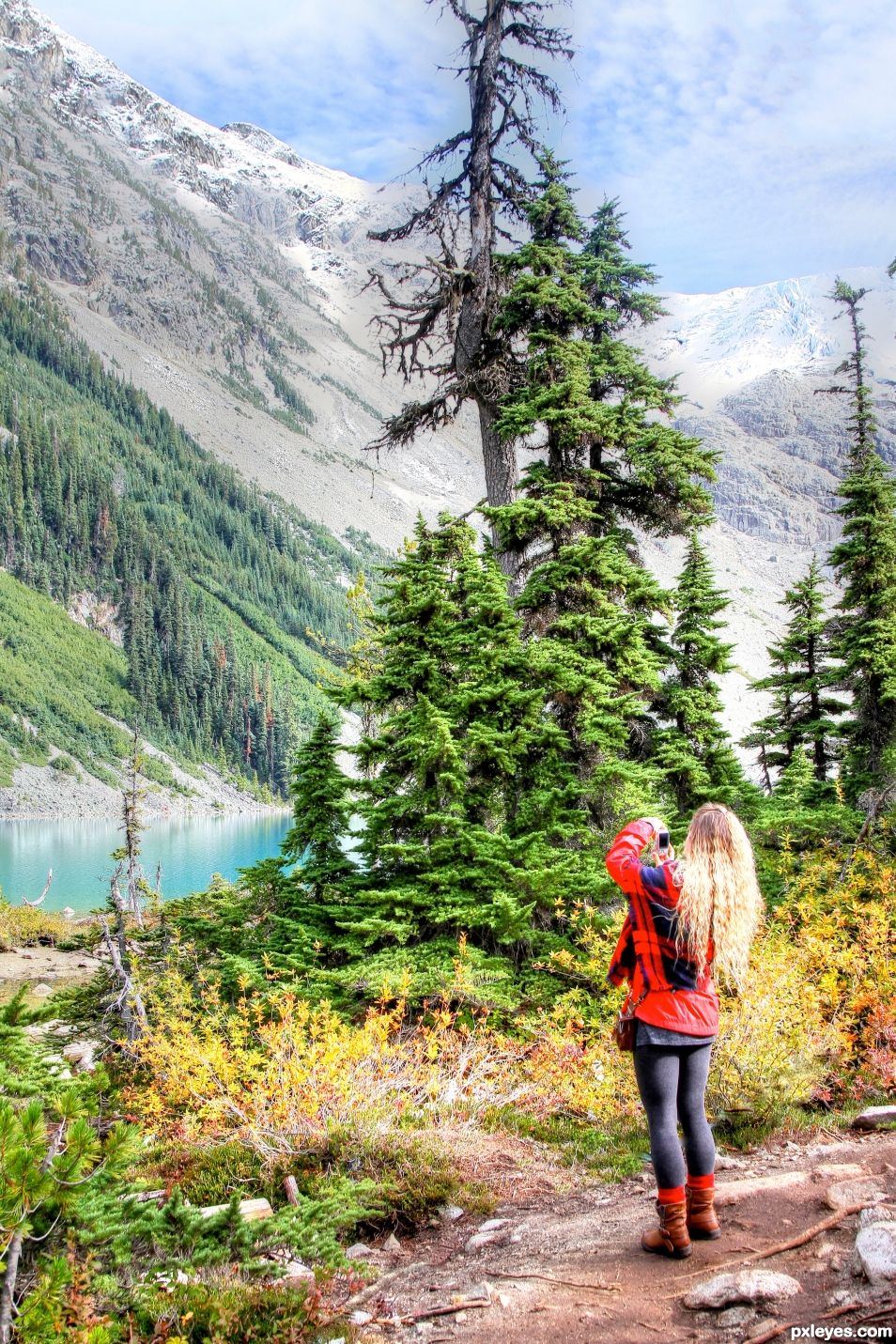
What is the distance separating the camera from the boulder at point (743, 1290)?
9.20ft

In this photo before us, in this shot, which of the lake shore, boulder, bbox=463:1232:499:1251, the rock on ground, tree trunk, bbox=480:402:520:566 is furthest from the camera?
the lake shore

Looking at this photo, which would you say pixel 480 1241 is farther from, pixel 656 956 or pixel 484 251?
pixel 484 251

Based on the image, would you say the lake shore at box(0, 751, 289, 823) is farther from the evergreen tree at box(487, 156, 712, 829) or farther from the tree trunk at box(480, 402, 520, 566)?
the evergreen tree at box(487, 156, 712, 829)

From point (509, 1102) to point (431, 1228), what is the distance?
1.56 meters

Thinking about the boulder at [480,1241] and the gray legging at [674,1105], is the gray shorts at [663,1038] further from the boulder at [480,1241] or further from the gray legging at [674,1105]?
Answer: the boulder at [480,1241]

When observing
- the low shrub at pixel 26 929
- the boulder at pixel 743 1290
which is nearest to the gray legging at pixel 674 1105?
the boulder at pixel 743 1290

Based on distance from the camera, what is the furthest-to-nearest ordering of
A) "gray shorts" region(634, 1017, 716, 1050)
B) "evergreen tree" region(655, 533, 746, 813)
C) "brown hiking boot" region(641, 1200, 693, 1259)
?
"evergreen tree" region(655, 533, 746, 813)
"gray shorts" region(634, 1017, 716, 1050)
"brown hiking boot" region(641, 1200, 693, 1259)

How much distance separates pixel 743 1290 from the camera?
112 inches

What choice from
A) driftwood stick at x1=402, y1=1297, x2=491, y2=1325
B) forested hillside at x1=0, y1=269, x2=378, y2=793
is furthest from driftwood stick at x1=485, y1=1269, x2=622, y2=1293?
forested hillside at x1=0, y1=269, x2=378, y2=793

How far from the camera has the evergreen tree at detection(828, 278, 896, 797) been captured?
1320 centimetres

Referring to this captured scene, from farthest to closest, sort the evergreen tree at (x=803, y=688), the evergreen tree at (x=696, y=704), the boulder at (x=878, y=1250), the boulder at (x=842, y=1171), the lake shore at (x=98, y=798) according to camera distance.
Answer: the lake shore at (x=98, y=798) < the evergreen tree at (x=803, y=688) < the evergreen tree at (x=696, y=704) < the boulder at (x=842, y=1171) < the boulder at (x=878, y=1250)

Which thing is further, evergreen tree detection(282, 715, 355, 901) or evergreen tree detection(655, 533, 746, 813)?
evergreen tree detection(655, 533, 746, 813)

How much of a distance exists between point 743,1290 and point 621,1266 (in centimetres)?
67

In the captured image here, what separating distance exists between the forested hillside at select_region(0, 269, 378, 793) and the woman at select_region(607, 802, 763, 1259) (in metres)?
101
